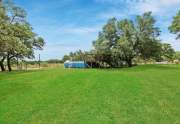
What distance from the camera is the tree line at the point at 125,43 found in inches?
1901

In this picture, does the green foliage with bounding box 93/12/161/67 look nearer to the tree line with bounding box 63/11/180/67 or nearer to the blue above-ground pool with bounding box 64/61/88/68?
the tree line with bounding box 63/11/180/67

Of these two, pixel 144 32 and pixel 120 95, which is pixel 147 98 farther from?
pixel 144 32

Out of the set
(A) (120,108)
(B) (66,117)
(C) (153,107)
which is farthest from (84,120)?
(C) (153,107)

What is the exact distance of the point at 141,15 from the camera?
162 ft

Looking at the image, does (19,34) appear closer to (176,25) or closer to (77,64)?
(77,64)

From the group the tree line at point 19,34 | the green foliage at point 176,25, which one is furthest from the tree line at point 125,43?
the tree line at point 19,34

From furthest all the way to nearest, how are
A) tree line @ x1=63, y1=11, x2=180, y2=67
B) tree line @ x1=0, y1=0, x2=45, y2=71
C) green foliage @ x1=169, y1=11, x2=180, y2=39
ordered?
tree line @ x1=63, y1=11, x2=180, y2=67 < green foliage @ x1=169, y1=11, x2=180, y2=39 < tree line @ x1=0, y1=0, x2=45, y2=71

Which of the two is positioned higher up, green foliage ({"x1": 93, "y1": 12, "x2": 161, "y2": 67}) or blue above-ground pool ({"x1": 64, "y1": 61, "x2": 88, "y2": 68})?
green foliage ({"x1": 93, "y1": 12, "x2": 161, "y2": 67})

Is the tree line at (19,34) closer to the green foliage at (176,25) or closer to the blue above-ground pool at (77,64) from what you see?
the blue above-ground pool at (77,64)

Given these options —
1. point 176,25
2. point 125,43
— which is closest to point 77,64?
point 125,43

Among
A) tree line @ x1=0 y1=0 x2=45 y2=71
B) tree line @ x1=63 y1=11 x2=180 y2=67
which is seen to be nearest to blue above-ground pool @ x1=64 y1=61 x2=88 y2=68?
tree line @ x1=63 y1=11 x2=180 y2=67

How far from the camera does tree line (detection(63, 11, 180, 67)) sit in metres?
48.3

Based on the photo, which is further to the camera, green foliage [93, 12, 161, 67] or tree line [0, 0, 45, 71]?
green foliage [93, 12, 161, 67]

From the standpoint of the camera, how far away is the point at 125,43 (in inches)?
1841
